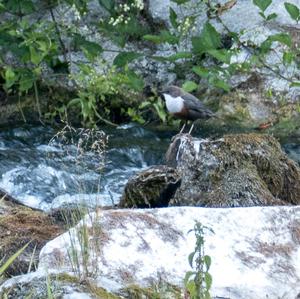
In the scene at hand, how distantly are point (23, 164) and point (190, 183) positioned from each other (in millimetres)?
2700

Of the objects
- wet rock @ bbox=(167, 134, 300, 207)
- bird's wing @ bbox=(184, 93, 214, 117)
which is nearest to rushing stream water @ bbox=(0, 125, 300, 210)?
bird's wing @ bbox=(184, 93, 214, 117)

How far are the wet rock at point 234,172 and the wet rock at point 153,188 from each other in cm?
5

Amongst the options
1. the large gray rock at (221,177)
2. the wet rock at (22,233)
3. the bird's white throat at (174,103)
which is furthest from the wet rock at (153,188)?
the bird's white throat at (174,103)

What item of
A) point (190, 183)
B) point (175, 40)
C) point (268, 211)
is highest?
point (175, 40)

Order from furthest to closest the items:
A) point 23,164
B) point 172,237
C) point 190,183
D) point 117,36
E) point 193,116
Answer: point 193,116, point 23,164, point 117,36, point 190,183, point 172,237

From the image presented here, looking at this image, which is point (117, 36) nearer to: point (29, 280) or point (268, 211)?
point (268, 211)

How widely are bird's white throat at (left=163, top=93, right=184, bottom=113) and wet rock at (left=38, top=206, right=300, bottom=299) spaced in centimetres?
454

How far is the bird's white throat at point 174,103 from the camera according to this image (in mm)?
10055

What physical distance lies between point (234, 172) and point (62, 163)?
5.74 feet

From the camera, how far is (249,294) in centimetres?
466

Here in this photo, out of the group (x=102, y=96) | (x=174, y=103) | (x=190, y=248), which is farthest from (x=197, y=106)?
(x=190, y=248)

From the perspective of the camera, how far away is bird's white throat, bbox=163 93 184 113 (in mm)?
10055

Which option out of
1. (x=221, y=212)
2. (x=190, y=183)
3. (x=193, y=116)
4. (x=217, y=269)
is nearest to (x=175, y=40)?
(x=190, y=183)

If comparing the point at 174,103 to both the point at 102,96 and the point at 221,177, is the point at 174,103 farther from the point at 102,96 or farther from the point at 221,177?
the point at 221,177
